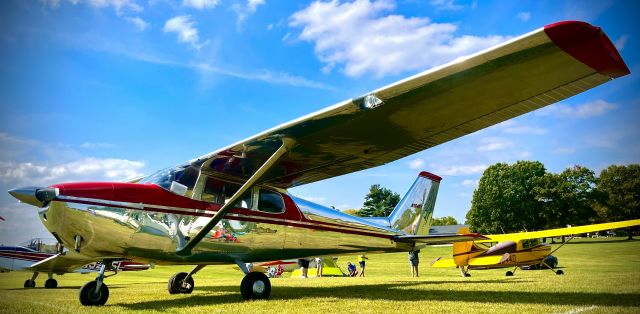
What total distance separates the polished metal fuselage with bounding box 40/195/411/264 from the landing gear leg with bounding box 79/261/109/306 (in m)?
0.51

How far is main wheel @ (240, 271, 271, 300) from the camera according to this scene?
6.93 meters

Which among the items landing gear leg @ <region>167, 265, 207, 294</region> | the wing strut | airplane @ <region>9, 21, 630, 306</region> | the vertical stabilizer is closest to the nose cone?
airplane @ <region>9, 21, 630, 306</region>

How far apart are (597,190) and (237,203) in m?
69.1

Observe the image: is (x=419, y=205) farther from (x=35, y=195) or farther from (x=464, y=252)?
(x=464, y=252)

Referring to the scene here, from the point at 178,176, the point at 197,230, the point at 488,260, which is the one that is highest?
the point at 178,176

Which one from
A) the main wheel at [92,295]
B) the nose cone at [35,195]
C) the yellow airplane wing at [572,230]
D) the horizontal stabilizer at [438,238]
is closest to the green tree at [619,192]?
the yellow airplane wing at [572,230]

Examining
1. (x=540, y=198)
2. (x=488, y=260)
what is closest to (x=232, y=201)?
(x=488, y=260)

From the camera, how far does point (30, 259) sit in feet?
60.1

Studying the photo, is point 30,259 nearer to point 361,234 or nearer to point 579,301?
point 361,234

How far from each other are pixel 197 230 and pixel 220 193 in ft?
2.79

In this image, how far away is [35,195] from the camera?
534 centimetres

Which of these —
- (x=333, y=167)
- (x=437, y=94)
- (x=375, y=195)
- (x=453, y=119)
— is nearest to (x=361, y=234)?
(x=333, y=167)

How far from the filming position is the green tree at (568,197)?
60469mm

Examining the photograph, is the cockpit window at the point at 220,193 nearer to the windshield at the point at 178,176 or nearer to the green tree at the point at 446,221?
the windshield at the point at 178,176
